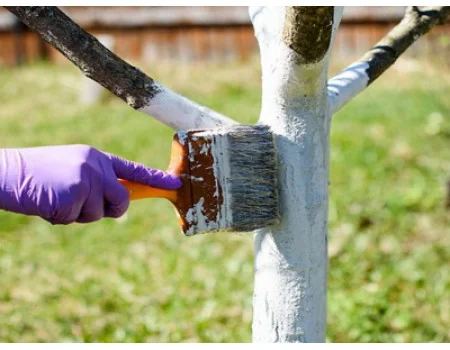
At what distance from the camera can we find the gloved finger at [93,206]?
1488mm

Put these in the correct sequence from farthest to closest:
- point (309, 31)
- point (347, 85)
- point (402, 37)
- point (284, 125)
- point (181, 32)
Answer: point (181, 32) < point (402, 37) < point (347, 85) < point (284, 125) < point (309, 31)

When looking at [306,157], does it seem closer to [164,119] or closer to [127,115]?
[164,119]

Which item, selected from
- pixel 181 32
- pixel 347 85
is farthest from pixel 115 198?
pixel 181 32

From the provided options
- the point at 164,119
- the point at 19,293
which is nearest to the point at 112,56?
the point at 164,119

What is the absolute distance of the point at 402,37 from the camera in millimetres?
1911

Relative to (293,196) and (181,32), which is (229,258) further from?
(181,32)

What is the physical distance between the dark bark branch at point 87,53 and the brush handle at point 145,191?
0.15 m

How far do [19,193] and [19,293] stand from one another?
1943 millimetres

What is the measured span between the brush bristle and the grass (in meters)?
1.31

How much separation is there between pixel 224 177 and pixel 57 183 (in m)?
0.33

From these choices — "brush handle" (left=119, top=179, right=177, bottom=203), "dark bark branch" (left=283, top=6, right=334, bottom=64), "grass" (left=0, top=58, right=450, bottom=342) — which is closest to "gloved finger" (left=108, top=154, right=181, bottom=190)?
"brush handle" (left=119, top=179, right=177, bottom=203)

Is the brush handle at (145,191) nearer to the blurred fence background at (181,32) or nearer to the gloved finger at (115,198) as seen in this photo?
the gloved finger at (115,198)

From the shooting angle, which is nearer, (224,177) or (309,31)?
(309,31)
